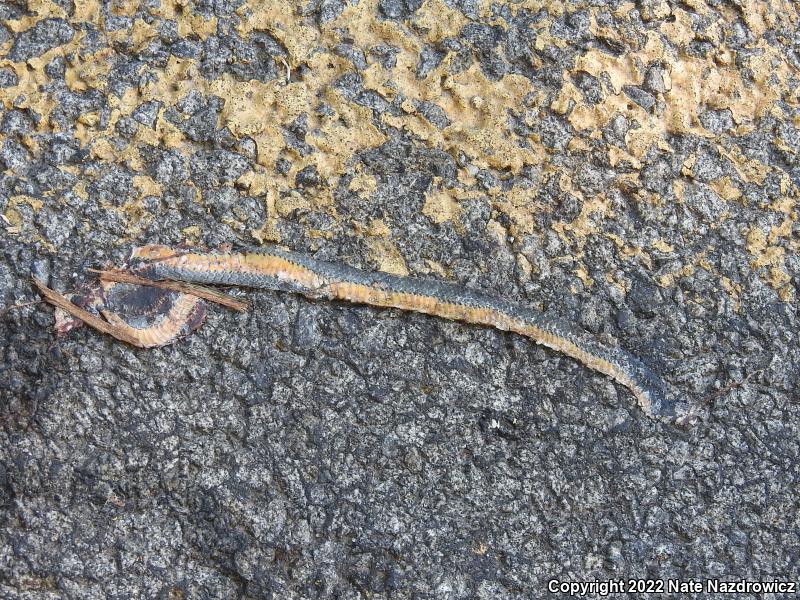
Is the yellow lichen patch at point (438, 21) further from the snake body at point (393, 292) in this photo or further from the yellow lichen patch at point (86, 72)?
the yellow lichen patch at point (86, 72)

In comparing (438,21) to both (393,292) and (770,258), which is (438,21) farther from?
(770,258)

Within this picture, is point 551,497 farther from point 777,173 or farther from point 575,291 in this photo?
point 777,173

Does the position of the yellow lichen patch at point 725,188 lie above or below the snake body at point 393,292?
above

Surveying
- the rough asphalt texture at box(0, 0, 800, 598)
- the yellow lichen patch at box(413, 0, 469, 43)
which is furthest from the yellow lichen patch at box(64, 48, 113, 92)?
the yellow lichen patch at box(413, 0, 469, 43)

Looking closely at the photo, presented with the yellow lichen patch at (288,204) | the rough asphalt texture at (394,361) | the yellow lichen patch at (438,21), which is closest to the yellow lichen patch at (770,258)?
the rough asphalt texture at (394,361)

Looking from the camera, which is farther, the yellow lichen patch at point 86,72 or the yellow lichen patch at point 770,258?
the yellow lichen patch at point 770,258

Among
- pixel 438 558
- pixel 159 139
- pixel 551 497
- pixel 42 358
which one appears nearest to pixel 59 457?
pixel 42 358

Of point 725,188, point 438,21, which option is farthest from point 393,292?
point 725,188
